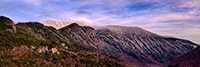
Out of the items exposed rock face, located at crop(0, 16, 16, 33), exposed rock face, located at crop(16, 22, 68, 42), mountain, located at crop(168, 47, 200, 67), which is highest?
exposed rock face, located at crop(0, 16, 16, 33)

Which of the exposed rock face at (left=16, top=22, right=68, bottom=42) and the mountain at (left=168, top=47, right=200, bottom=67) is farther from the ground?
the exposed rock face at (left=16, top=22, right=68, bottom=42)

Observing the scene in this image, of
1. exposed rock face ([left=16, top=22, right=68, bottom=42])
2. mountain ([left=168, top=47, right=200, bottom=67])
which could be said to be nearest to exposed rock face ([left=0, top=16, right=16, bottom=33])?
exposed rock face ([left=16, top=22, right=68, bottom=42])

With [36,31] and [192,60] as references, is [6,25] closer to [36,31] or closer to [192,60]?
[36,31]

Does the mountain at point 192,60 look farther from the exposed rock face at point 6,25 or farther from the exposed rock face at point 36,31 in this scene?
the exposed rock face at point 6,25

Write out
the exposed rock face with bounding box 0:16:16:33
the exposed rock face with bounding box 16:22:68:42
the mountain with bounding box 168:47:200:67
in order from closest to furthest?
1. the exposed rock face with bounding box 0:16:16:33
2. the exposed rock face with bounding box 16:22:68:42
3. the mountain with bounding box 168:47:200:67

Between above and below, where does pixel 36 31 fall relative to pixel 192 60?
above

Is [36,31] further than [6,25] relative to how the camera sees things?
Yes

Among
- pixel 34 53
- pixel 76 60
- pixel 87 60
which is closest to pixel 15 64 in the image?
pixel 34 53

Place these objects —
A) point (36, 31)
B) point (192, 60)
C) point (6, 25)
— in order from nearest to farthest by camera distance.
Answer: point (6, 25) → point (36, 31) → point (192, 60)

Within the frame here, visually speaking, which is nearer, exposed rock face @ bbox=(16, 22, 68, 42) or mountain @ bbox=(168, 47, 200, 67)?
exposed rock face @ bbox=(16, 22, 68, 42)

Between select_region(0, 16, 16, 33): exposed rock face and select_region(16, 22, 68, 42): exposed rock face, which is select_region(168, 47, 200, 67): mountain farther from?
select_region(0, 16, 16, 33): exposed rock face

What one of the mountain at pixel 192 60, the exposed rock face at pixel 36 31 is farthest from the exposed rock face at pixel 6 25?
the mountain at pixel 192 60

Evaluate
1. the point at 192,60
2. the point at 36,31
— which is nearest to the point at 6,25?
the point at 36,31
